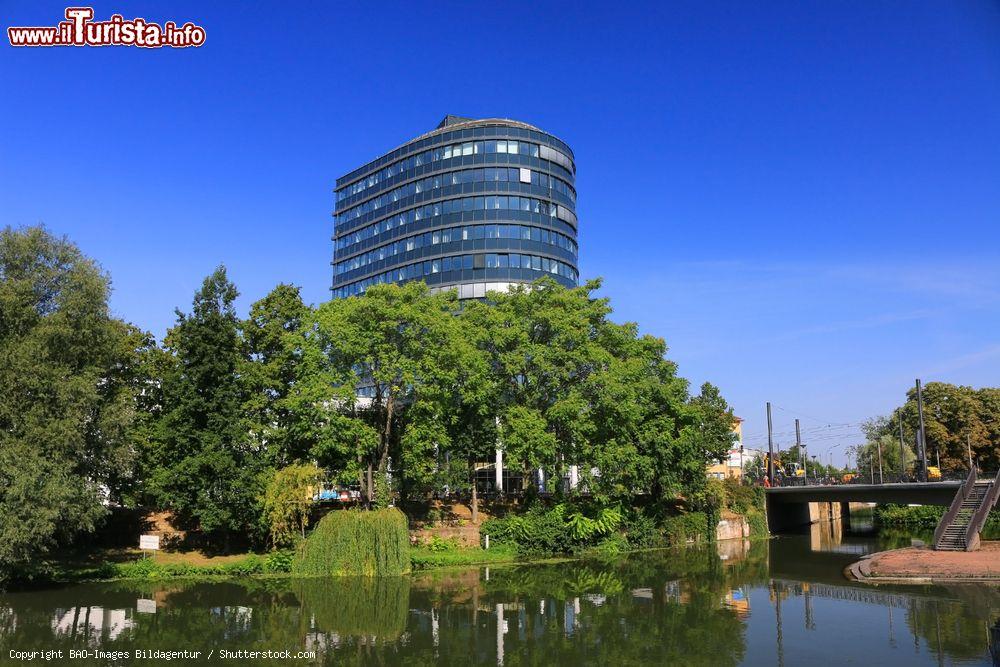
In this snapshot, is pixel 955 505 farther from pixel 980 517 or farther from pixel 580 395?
pixel 580 395

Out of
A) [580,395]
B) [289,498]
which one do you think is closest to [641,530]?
[580,395]

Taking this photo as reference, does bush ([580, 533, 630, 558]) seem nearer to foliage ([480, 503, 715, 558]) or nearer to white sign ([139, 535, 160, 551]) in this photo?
foliage ([480, 503, 715, 558])

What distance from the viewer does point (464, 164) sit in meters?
91.1

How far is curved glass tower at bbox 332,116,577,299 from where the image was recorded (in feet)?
287

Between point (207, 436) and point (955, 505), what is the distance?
2013 inches

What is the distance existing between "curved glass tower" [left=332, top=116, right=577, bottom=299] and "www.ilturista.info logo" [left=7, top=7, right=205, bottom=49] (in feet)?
187

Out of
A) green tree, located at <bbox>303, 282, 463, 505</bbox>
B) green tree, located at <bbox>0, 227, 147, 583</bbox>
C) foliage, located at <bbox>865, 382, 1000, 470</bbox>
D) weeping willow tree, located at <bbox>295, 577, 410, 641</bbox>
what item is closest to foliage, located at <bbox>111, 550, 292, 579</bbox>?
weeping willow tree, located at <bbox>295, 577, 410, 641</bbox>

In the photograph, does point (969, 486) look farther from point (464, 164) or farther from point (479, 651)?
point (464, 164)

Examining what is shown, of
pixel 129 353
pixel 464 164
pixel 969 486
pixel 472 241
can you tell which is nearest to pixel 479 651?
pixel 129 353

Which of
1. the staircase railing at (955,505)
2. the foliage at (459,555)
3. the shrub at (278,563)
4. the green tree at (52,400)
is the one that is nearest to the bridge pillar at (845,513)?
the staircase railing at (955,505)

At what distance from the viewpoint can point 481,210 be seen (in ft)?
291

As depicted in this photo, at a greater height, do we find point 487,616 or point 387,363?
point 387,363

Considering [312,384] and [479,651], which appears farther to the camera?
[312,384]

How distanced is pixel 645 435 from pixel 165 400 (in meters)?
33.6
